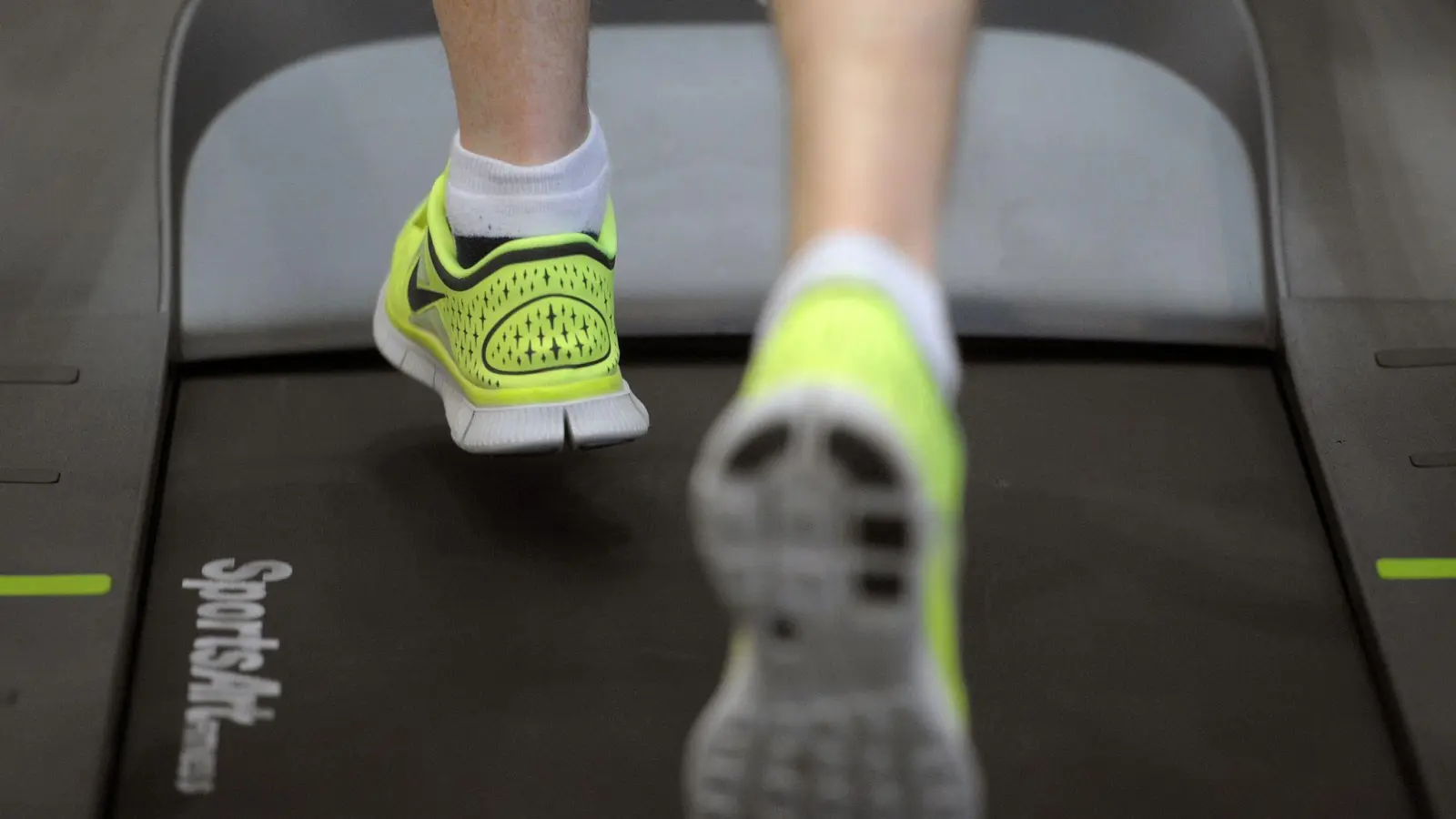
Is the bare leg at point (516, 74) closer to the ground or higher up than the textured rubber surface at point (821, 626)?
higher up

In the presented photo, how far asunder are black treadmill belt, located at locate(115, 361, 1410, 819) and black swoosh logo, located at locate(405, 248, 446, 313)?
0.15 meters

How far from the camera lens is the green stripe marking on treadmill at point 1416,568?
1.05 meters

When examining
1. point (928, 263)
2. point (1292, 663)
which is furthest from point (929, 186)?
point (1292, 663)

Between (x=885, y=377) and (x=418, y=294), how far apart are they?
0.64m

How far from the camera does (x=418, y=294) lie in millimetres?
1047

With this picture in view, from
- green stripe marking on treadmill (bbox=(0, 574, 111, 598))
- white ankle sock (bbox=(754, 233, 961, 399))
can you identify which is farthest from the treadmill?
white ankle sock (bbox=(754, 233, 961, 399))

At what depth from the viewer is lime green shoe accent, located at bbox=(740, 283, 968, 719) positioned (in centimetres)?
47

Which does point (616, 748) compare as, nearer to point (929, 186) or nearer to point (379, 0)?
point (929, 186)

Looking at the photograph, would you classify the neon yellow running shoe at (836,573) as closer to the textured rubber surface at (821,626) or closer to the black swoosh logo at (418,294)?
the textured rubber surface at (821,626)

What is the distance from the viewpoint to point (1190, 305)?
4.22 feet

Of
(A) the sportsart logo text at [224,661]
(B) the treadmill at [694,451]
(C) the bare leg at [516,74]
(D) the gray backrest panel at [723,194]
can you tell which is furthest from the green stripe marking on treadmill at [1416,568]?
(A) the sportsart logo text at [224,661]

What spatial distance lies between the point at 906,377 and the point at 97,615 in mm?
740

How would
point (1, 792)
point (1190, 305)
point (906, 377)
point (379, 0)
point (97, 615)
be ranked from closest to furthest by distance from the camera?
point (906, 377)
point (1, 792)
point (97, 615)
point (1190, 305)
point (379, 0)

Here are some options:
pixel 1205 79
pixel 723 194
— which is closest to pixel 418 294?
pixel 723 194
